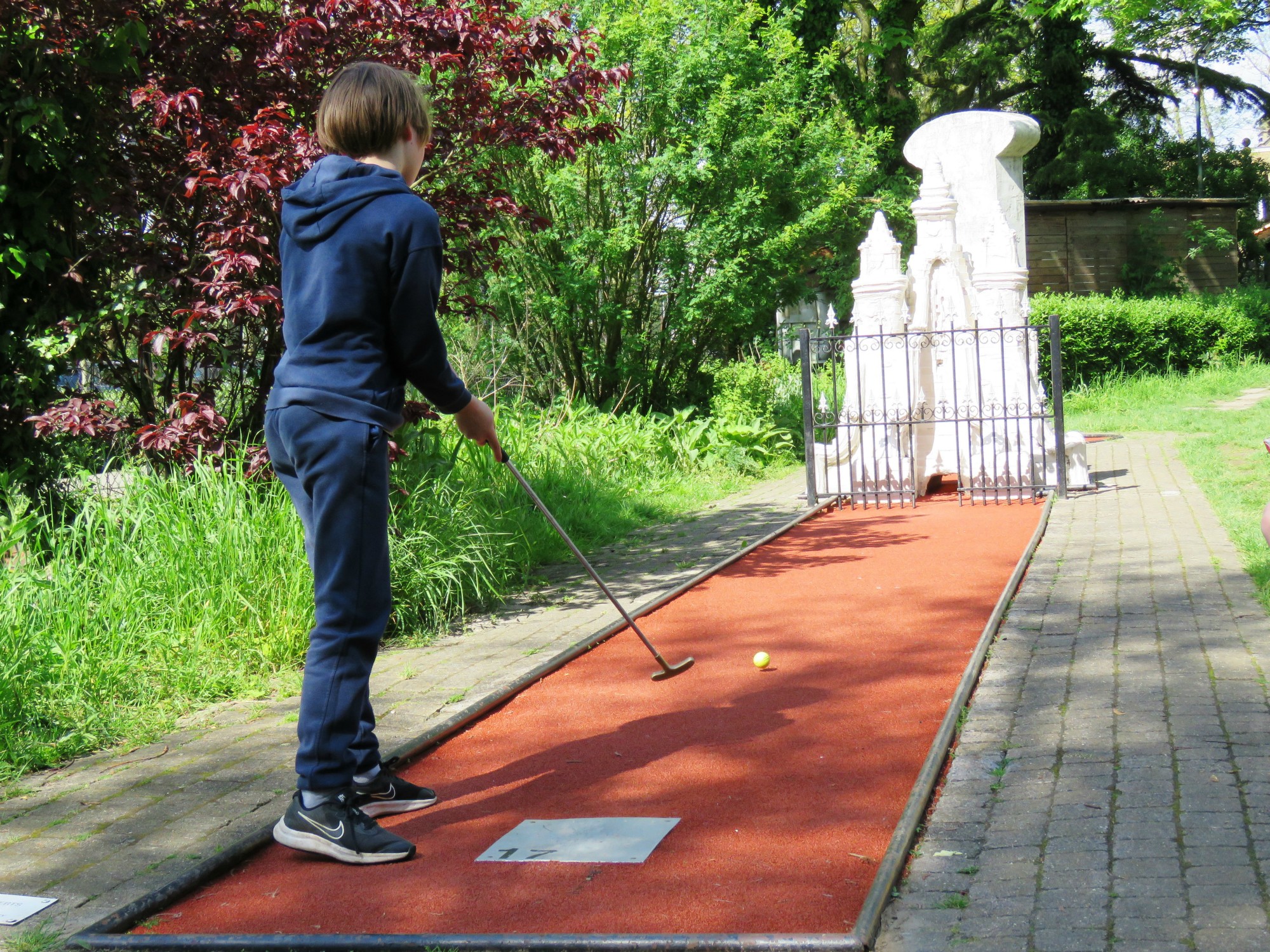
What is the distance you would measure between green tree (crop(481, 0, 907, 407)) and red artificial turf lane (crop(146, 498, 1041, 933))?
765 cm

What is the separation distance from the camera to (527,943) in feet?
9.30

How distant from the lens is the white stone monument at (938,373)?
11.0 m

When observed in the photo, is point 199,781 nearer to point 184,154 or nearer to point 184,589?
point 184,589

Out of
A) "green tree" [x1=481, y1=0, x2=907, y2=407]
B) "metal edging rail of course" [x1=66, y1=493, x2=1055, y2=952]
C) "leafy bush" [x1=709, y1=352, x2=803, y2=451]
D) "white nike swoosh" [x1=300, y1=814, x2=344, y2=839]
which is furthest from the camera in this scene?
"leafy bush" [x1=709, y1=352, x2=803, y2=451]

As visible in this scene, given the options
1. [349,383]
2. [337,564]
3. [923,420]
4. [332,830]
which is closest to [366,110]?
[349,383]

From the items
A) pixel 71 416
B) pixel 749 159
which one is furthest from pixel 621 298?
pixel 71 416

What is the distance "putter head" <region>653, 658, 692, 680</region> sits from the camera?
17.8 feet

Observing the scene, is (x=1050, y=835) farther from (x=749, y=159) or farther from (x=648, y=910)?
(x=749, y=159)

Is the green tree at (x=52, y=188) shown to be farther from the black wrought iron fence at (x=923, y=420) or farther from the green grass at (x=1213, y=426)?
the green grass at (x=1213, y=426)

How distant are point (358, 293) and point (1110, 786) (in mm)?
2787

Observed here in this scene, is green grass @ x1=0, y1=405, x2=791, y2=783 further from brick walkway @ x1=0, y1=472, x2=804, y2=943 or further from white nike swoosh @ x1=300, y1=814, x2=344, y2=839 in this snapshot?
white nike swoosh @ x1=300, y1=814, x2=344, y2=839

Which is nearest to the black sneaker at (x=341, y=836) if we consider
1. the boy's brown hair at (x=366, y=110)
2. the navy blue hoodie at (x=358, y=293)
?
the navy blue hoodie at (x=358, y=293)

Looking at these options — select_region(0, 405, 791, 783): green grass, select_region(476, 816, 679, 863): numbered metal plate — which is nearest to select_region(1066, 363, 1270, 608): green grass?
select_region(476, 816, 679, 863): numbered metal plate

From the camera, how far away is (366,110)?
352 cm
